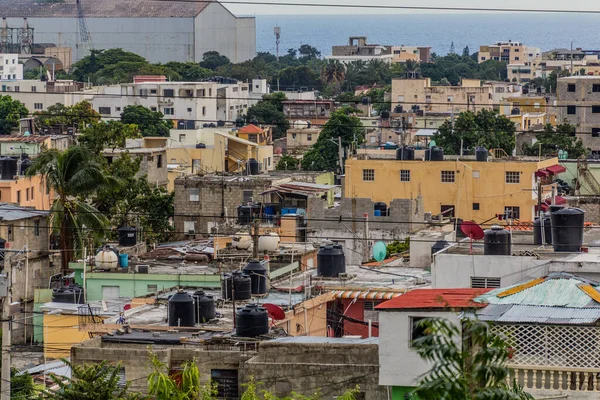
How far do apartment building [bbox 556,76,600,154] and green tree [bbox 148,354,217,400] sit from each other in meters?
67.6

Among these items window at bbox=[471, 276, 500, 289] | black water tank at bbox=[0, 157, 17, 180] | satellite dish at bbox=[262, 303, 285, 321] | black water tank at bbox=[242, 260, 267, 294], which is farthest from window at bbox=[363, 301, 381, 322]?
black water tank at bbox=[0, 157, 17, 180]

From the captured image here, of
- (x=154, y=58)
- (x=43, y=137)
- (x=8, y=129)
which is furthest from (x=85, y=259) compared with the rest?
(x=154, y=58)

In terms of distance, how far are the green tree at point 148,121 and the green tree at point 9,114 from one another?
5582mm

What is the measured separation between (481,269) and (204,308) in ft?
15.9

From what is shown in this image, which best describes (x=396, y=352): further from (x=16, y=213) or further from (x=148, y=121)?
(x=148, y=121)

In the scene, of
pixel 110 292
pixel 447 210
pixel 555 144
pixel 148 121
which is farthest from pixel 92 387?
pixel 148 121

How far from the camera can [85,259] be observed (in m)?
37.7

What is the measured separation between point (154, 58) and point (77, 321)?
14407cm

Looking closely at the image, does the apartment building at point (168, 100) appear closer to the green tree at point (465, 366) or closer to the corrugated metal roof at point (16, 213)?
the corrugated metal roof at point (16, 213)

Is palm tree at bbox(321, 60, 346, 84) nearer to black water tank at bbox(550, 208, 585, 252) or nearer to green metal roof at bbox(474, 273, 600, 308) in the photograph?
black water tank at bbox(550, 208, 585, 252)

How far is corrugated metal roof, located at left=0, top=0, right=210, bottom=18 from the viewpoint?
17225cm

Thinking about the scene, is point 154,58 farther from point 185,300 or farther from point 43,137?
point 185,300

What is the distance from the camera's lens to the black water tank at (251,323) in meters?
24.2

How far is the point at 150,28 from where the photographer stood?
177 m
